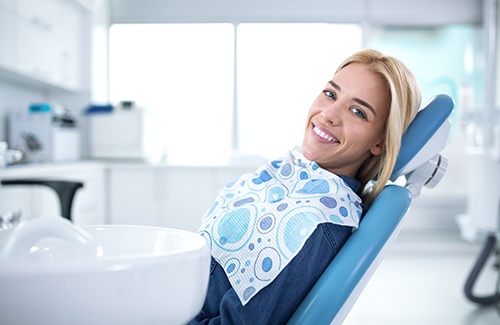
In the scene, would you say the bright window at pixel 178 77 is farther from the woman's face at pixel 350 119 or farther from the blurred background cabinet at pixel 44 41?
the woman's face at pixel 350 119

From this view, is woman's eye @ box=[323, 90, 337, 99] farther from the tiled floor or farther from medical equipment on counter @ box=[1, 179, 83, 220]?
the tiled floor

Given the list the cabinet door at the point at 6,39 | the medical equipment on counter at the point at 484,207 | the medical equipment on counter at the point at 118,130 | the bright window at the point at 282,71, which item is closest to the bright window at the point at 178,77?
the bright window at the point at 282,71

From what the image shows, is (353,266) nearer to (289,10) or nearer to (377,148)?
(377,148)

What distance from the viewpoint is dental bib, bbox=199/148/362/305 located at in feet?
3.02

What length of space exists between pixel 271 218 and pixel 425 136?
14.6 inches

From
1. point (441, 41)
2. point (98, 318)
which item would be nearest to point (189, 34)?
point (441, 41)

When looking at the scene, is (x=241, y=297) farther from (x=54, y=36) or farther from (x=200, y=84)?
(x=200, y=84)

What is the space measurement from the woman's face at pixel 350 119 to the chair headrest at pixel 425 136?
7cm

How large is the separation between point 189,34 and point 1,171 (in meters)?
2.71


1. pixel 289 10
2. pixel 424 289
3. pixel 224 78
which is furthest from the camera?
pixel 224 78

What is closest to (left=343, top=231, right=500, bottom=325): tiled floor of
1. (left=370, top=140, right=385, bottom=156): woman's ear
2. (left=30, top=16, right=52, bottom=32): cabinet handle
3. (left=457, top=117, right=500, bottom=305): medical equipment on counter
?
(left=457, top=117, right=500, bottom=305): medical equipment on counter

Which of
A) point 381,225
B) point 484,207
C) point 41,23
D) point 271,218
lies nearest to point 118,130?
point 41,23

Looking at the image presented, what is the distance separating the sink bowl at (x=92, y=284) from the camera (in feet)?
1.51

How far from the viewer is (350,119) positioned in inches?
43.2
